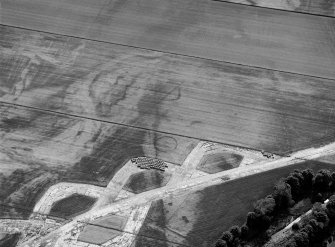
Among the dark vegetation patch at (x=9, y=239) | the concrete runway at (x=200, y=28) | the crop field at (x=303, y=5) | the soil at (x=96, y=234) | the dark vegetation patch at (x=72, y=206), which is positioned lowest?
the dark vegetation patch at (x=9, y=239)

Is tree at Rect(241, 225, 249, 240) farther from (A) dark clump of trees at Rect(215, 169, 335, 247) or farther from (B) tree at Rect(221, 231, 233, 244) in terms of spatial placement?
(B) tree at Rect(221, 231, 233, 244)

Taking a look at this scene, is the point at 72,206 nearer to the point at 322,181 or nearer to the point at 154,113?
the point at 154,113

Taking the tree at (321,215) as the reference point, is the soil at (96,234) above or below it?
below

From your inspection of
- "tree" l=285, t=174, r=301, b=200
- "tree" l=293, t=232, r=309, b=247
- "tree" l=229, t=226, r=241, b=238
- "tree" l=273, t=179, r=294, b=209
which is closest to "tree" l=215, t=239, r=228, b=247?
"tree" l=229, t=226, r=241, b=238

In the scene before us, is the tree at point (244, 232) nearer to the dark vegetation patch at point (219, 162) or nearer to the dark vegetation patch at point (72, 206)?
the dark vegetation patch at point (219, 162)

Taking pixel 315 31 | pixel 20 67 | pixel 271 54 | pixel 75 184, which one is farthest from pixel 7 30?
pixel 315 31

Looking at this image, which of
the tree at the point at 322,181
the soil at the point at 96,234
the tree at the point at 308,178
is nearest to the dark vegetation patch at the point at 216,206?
the tree at the point at 322,181

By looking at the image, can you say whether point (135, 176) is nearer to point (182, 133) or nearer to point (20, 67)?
point (182, 133)

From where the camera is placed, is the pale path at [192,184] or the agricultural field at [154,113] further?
the agricultural field at [154,113]
